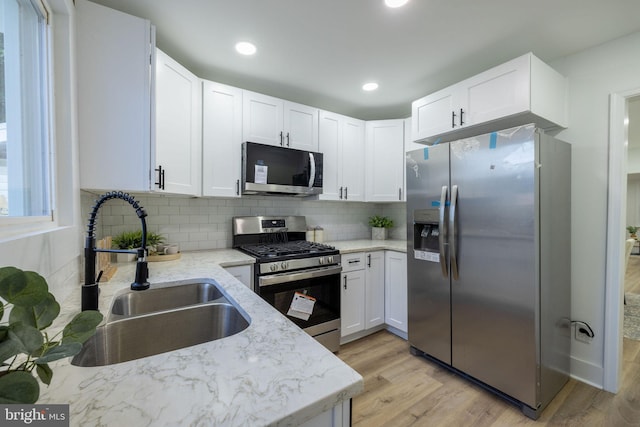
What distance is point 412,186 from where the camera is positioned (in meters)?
2.39

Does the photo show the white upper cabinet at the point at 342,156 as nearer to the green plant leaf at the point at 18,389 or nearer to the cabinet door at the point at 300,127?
the cabinet door at the point at 300,127

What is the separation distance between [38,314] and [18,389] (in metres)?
0.10

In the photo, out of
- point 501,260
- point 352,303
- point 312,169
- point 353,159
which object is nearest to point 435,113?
point 353,159

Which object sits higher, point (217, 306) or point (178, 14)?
point (178, 14)

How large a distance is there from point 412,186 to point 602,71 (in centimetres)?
153

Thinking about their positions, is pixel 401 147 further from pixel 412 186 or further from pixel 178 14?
pixel 178 14

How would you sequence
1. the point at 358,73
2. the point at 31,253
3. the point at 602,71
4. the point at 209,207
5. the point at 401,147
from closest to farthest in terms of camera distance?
the point at 31,253, the point at 602,71, the point at 358,73, the point at 209,207, the point at 401,147

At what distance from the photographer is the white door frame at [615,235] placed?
6.27ft

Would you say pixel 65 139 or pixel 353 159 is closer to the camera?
pixel 65 139

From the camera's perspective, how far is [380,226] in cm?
346

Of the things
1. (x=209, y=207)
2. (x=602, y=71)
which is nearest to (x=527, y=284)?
(x=602, y=71)

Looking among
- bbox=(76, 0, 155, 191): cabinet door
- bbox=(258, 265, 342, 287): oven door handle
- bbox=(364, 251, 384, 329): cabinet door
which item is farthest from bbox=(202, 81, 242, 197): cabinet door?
bbox=(364, 251, 384, 329): cabinet door

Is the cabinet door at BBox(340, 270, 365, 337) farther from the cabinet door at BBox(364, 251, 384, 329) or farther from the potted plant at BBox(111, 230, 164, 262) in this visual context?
the potted plant at BBox(111, 230, 164, 262)

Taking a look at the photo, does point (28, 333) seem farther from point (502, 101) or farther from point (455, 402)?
point (502, 101)
